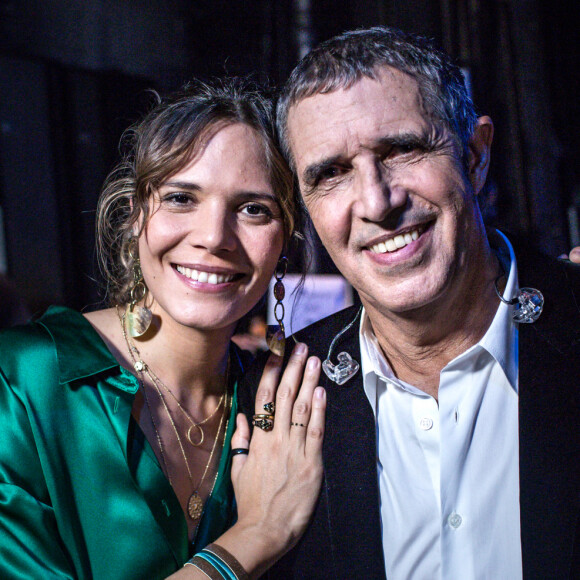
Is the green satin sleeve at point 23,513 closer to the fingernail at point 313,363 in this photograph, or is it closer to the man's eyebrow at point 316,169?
the fingernail at point 313,363

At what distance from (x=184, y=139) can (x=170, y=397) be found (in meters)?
0.77

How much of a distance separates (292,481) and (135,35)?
2212mm

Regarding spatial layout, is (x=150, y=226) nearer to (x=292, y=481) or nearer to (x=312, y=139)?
(x=312, y=139)

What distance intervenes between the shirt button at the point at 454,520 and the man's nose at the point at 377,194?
71 cm

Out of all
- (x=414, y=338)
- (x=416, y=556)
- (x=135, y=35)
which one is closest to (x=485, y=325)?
(x=414, y=338)

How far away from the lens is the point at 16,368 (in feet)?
5.49

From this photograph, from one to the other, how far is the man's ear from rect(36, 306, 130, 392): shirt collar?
1058 mm

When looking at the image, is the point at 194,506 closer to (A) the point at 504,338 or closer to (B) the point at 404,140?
(A) the point at 504,338

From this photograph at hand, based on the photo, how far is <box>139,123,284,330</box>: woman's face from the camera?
1.74 metres

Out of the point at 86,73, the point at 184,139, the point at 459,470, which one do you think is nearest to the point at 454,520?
the point at 459,470

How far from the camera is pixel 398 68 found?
5.13 ft

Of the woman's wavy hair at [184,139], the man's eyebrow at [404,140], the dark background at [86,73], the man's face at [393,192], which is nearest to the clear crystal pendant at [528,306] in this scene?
the man's face at [393,192]

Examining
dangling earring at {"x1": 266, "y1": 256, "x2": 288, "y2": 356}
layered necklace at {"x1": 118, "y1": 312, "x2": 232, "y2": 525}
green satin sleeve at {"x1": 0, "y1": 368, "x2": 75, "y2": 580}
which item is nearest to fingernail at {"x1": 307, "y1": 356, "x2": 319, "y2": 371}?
dangling earring at {"x1": 266, "y1": 256, "x2": 288, "y2": 356}

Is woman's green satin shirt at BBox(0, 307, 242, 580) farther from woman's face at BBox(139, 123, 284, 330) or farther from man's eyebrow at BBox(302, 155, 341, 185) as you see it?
man's eyebrow at BBox(302, 155, 341, 185)
